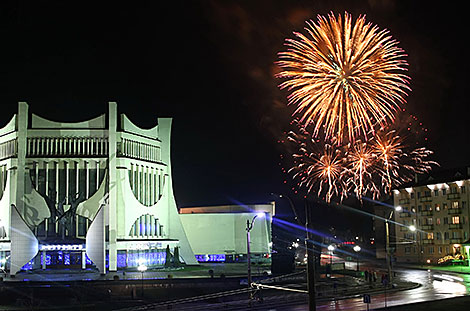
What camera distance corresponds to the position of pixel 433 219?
82875 millimetres

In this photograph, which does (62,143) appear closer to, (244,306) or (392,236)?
(244,306)

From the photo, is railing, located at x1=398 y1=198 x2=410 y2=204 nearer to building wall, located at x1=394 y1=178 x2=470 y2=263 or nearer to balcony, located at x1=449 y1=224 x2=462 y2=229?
building wall, located at x1=394 y1=178 x2=470 y2=263

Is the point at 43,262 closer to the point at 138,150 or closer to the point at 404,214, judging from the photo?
the point at 138,150

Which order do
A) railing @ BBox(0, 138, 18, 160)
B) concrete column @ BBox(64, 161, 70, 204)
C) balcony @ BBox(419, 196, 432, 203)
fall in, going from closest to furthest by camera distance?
concrete column @ BBox(64, 161, 70, 204) → railing @ BBox(0, 138, 18, 160) → balcony @ BBox(419, 196, 432, 203)

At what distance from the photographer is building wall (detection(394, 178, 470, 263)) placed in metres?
77.1

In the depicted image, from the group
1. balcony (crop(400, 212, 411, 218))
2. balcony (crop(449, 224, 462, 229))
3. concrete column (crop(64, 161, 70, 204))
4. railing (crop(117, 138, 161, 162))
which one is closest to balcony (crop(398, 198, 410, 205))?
balcony (crop(400, 212, 411, 218))

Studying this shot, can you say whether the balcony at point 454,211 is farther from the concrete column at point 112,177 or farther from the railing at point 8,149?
the railing at point 8,149

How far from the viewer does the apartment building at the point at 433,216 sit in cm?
7706

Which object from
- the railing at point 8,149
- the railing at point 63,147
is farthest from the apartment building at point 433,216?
the railing at point 8,149

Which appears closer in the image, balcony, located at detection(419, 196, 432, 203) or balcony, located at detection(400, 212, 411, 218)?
balcony, located at detection(419, 196, 432, 203)

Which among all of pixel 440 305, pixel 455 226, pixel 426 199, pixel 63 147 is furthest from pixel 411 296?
pixel 63 147

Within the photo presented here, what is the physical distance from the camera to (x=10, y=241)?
72.0 m

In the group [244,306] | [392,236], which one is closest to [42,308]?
[244,306]

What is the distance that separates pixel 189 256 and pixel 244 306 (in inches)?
1890
